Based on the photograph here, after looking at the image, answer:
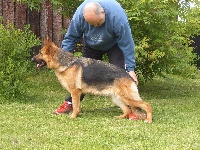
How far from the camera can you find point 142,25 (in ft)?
30.7

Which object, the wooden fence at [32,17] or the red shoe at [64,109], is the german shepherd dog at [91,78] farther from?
the wooden fence at [32,17]

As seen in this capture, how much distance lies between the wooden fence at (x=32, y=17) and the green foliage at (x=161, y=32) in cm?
319

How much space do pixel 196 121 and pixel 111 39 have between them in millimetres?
1709

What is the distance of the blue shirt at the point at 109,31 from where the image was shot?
6809 mm

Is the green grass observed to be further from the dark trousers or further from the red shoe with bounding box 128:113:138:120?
the dark trousers

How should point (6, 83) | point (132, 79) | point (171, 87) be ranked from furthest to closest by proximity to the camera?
1. point (171, 87)
2. point (6, 83)
3. point (132, 79)

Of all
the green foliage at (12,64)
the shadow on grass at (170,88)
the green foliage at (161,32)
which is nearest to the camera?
the green foliage at (12,64)

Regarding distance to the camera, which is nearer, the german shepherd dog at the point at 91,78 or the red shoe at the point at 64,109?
the german shepherd dog at the point at 91,78

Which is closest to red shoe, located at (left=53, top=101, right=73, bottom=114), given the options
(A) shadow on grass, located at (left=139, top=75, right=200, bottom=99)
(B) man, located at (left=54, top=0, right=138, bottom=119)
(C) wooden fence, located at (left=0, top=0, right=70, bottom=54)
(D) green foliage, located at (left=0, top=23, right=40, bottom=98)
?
(B) man, located at (left=54, top=0, right=138, bottom=119)

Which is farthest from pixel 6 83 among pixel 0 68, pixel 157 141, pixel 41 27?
pixel 41 27

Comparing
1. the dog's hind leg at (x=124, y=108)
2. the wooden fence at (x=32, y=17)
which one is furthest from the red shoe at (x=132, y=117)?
the wooden fence at (x=32, y=17)

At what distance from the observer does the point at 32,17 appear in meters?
12.3

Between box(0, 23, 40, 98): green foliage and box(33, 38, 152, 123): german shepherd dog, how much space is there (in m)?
1.24

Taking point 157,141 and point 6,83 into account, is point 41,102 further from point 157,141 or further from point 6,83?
point 157,141
